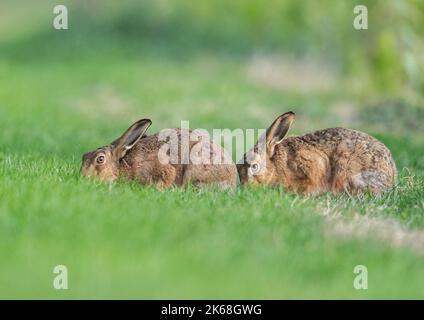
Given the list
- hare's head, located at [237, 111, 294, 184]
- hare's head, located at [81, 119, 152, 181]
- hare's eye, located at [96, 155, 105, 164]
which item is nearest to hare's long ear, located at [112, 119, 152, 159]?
hare's head, located at [81, 119, 152, 181]

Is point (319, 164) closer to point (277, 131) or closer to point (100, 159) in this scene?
point (277, 131)

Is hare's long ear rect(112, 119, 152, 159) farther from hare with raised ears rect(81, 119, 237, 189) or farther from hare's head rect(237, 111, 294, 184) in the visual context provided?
hare's head rect(237, 111, 294, 184)

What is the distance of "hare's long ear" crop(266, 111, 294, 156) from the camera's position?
992cm

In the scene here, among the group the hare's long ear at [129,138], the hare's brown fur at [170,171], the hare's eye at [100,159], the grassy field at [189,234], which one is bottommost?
the grassy field at [189,234]

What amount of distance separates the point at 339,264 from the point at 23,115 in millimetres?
10424

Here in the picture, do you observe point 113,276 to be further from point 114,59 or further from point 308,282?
point 114,59

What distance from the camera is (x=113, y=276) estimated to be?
6453mm

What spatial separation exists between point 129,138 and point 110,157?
0.34 metres

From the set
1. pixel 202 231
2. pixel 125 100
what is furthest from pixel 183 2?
pixel 202 231

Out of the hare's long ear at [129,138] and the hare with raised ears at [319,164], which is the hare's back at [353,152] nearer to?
the hare with raised ears at [319,164]

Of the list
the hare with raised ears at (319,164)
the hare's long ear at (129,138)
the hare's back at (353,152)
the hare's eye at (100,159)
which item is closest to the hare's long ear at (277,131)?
the hare with raised ears at (319,164)

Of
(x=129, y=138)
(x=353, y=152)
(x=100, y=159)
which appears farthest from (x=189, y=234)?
(x=353, y=152)

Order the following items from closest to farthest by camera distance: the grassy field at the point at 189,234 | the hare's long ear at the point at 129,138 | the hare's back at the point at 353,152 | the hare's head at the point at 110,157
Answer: the grassy field at the point at 189,234 → the hare's head at the point at 110,157 → the hare's long ear at the point at 129,138 → the hare's back at the point at 353,152

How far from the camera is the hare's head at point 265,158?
9812mm
